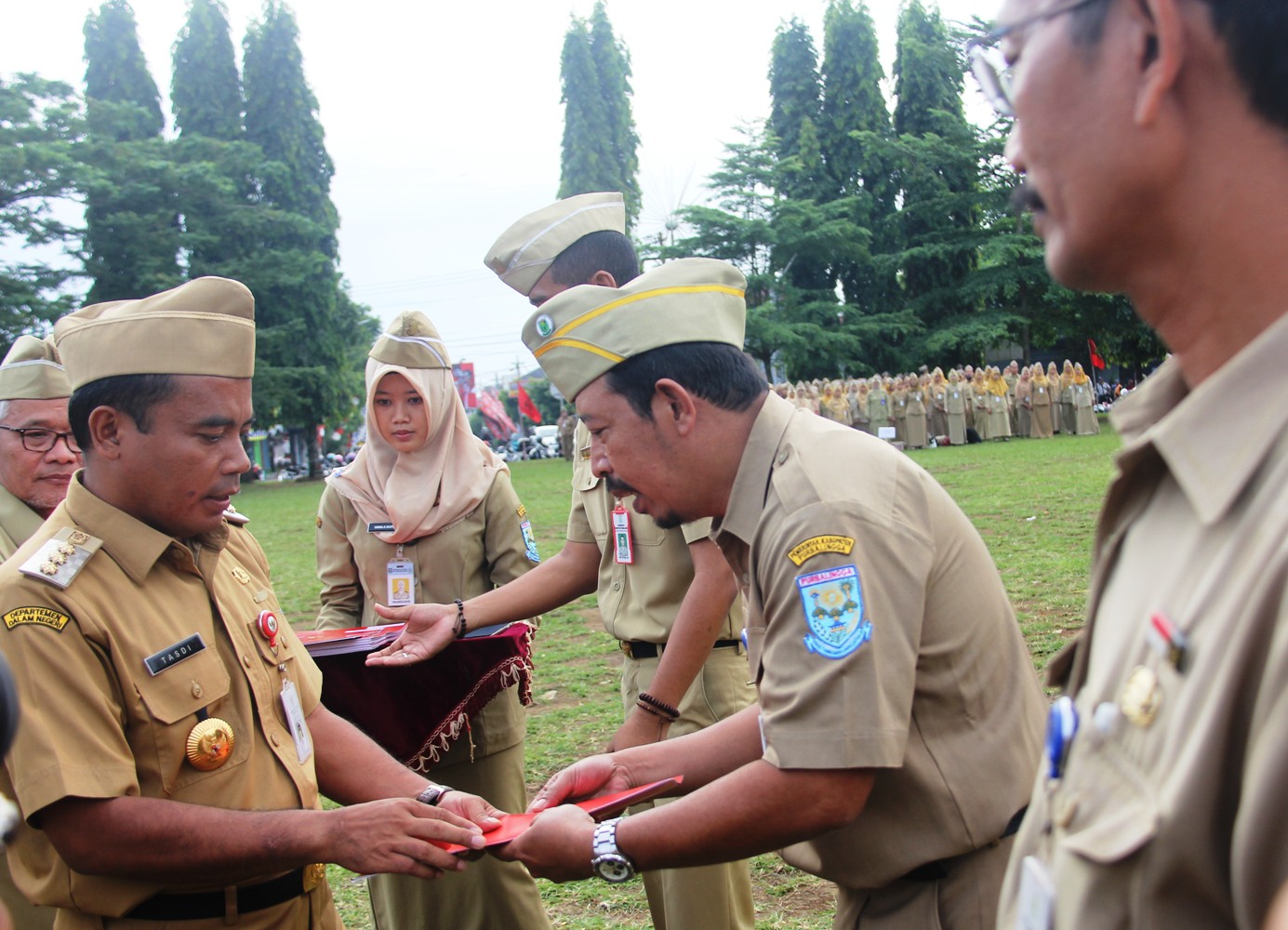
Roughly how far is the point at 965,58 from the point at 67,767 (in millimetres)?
2013

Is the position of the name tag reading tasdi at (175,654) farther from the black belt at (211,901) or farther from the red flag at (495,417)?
the red flag at (495,417)

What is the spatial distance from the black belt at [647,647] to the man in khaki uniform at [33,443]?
206 cm

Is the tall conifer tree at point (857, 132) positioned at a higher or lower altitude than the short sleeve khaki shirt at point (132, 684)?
higher

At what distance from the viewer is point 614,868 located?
6.72 ft

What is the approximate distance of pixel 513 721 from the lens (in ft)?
12.9

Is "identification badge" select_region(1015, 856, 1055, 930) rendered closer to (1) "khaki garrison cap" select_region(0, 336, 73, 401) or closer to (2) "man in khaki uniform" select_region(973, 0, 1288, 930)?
(2) "man in khaki uniform" select_region(973, 0, 1288, 930)

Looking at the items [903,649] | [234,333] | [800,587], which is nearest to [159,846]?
[234,333]

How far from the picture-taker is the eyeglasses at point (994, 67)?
116cm

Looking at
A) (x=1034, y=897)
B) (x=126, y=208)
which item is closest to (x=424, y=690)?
(x=1034, y=897)

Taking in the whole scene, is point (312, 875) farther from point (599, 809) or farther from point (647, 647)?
Result: point (647, 647)

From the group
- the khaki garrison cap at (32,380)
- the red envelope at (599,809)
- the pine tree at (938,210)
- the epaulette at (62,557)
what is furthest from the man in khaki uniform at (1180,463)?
the pine tree at (938,210)

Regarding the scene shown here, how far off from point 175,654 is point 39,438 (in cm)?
197

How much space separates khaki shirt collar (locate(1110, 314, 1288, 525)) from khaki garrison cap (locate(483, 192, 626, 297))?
2.82m

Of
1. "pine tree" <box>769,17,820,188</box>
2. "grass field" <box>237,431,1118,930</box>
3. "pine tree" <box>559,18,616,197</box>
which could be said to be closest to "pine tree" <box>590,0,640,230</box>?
"pine tree" <box>559,18,616,197</box>
